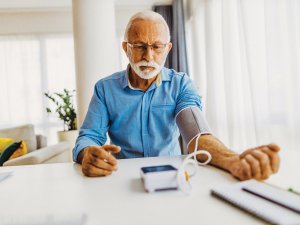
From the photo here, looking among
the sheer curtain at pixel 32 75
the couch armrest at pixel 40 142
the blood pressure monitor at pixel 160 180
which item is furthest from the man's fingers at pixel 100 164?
the sheer curtain at pixel 32 75

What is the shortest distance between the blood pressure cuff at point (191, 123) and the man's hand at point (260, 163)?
35 centimetres

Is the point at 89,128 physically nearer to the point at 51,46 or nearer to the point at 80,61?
the point at 80,61

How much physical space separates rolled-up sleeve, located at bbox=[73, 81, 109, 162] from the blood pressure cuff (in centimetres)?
38

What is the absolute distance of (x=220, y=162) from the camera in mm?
868

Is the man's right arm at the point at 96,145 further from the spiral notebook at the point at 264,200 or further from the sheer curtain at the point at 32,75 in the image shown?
the sheer curtain at the point at 32,75

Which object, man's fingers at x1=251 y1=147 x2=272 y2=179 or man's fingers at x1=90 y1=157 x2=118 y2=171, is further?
man's fingers at x1=90 y1=157 x2=118 y2=171

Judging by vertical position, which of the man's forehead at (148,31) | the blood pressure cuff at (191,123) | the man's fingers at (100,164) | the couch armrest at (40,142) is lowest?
the couch armrest at (40,142)

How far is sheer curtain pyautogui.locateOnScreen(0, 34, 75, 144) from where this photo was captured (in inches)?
201

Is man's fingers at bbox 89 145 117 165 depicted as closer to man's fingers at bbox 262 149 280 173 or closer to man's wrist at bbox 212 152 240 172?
man's wrist at bbox 212 152 240 172

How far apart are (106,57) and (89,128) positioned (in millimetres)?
2149

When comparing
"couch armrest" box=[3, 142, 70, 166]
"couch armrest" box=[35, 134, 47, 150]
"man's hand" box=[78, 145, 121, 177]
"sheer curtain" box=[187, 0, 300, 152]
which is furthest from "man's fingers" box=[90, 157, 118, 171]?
"couch armrest" box=[35, 134, 47, 150]

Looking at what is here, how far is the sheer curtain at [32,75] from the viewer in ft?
16.7

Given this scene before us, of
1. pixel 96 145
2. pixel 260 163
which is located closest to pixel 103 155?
pixel 96 145

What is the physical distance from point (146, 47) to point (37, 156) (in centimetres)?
168
